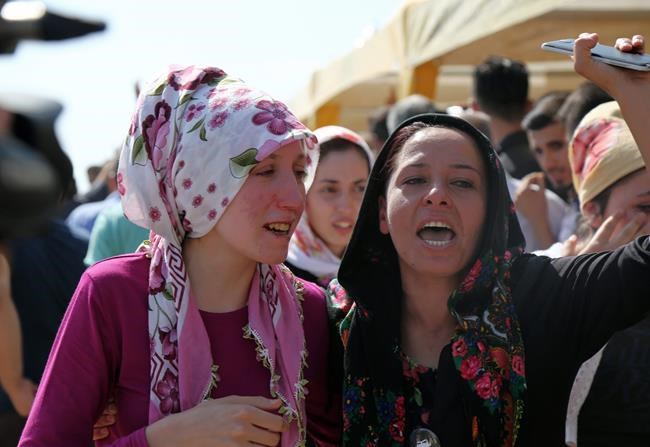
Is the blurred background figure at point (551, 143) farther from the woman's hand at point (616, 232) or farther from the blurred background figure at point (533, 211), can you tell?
the woman's hand at point (616, 232)

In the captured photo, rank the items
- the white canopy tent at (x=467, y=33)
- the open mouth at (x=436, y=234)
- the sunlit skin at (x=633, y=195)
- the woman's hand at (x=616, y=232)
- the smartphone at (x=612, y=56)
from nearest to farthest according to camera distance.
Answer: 1. the smartphone at (x=612, y=56)
2. the open mouth at (x=436, y=234)
3. the woman's hand at (x=616, y=232)
4. the sunlit skin at (x=633, y=195)
5. the white canopy tent at (x=467, y=33)

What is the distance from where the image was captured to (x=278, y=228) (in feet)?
8.21

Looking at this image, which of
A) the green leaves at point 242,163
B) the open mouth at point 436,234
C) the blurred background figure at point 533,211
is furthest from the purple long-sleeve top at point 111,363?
the blurred background figure at point 533,211

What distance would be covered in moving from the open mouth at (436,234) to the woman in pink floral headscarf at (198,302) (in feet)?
1.09

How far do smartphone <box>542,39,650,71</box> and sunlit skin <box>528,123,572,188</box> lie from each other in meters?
2.91

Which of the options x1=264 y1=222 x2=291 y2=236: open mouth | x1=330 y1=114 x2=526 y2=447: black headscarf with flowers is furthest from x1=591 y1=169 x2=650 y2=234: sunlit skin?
x1=264 y1=222 x2=291 y2=236: open mouth

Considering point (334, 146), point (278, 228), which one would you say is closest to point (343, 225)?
point (334, 146)

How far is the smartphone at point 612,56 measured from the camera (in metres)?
2.35

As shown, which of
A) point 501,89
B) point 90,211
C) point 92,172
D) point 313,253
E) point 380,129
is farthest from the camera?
Result: point 92,172

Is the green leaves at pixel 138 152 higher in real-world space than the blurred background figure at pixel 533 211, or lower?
higher

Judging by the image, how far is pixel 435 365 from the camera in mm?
2557

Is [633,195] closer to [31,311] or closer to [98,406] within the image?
[98,406]

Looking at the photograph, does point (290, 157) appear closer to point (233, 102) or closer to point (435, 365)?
point (233, 102)

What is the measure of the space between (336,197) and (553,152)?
4.92ft
